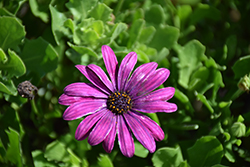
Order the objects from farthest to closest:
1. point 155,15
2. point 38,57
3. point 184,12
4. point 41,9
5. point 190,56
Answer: point 184,12, point 155,15, point 190,56, point 41,9, point 38,57

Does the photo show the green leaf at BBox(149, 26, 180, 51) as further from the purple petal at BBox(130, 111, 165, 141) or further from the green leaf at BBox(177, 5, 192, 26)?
the purple petal at BBox(130, 111, 165, 141)

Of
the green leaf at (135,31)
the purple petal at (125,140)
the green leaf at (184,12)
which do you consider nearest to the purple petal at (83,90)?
the purple petal at (125,140)

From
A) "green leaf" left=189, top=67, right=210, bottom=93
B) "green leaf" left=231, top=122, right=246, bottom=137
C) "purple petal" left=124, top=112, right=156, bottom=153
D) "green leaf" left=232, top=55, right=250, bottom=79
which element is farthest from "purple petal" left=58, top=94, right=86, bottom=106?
"green leaf" left=232, top=55, right=250, bottom=79

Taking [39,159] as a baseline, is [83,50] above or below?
above

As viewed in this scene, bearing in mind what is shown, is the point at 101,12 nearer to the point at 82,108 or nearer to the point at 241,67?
the point at 82,108

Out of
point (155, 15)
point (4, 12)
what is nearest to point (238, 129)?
point (155, 15)

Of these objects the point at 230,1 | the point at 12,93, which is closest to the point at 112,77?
the point at 12,93
